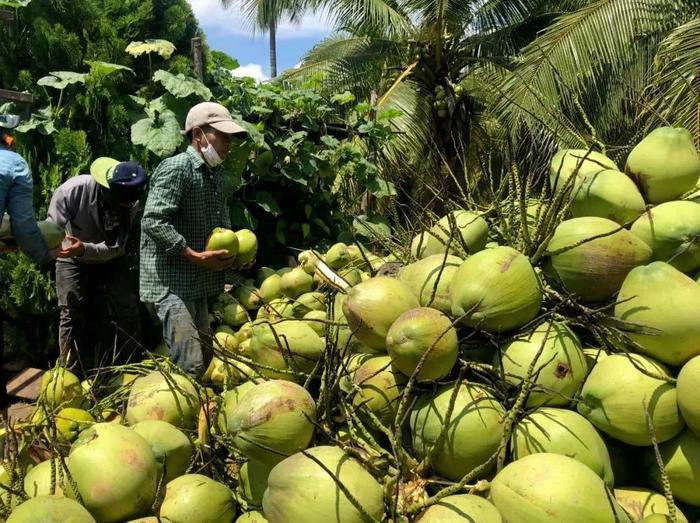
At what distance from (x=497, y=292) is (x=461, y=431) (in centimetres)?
35

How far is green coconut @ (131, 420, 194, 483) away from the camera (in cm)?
159

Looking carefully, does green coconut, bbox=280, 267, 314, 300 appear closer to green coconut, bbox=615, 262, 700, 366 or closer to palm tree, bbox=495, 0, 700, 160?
green coconut, bbox=615, 262, 700, 366

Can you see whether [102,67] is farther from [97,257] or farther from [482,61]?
[482,61]

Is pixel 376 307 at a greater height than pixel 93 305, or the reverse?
pixel 376 307

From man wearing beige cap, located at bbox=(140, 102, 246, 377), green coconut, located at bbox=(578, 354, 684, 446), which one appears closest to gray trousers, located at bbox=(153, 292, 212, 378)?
man wearing beige cap, located at bbox=(140, 102, 246, 377)

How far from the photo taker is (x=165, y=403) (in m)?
1.81

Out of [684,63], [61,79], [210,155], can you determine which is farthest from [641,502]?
[684,63]

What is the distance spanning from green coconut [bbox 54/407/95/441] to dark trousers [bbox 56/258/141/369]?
233 centimetres

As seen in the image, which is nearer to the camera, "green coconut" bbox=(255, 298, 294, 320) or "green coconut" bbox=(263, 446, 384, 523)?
"green coconut" bbox=(263, 446, 384, 523)

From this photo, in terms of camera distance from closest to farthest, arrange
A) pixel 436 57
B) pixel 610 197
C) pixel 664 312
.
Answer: pixel 664 312 < pixel 610 197 < pixel 436 57

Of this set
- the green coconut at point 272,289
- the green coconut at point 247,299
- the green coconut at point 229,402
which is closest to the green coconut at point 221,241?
the green coconut at point 272,289

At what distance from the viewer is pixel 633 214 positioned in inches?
70.2

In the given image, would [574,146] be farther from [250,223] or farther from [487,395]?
[250,223]

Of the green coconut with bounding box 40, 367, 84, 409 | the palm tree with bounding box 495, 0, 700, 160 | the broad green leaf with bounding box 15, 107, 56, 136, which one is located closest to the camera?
the green coconut with bounding box 40, 367, 84, 409
